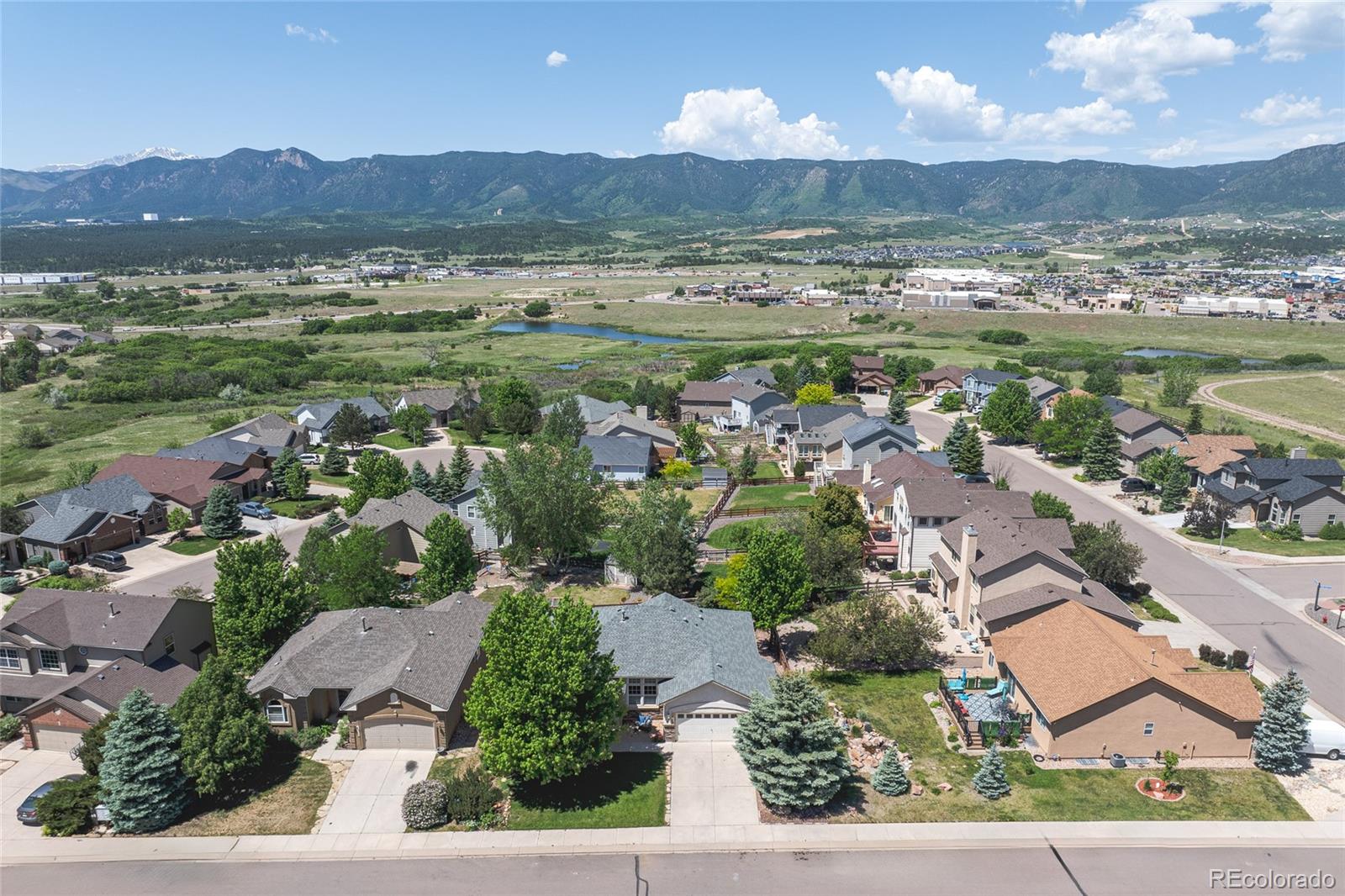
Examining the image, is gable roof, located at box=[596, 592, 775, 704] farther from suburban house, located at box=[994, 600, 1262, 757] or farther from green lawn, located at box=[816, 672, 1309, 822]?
suburban house, located at box=[994, 600, 1262, 757]

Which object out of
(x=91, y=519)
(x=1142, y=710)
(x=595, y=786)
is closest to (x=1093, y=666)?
(x=1142, y=710)

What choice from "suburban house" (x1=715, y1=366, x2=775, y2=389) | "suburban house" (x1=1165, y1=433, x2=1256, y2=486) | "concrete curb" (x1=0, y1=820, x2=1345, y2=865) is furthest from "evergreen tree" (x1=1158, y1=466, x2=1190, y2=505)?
"suburban house" (x1=715, y1=366, x2=775, y2=389)

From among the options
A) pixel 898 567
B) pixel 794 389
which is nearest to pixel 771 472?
pixel 898 567

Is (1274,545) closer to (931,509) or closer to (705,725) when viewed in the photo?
(931,509)

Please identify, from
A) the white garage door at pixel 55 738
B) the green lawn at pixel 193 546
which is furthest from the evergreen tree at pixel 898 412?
the white garage door at pixel 55 738

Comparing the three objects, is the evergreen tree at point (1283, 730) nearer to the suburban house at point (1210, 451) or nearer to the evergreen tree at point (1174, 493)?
the evergreen tree at point (1174, 493)
